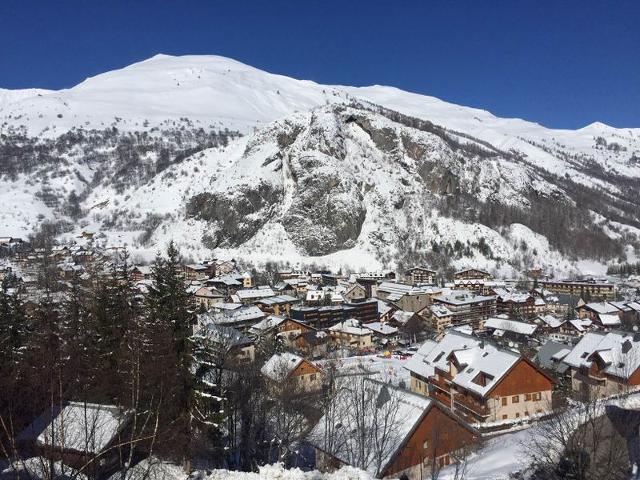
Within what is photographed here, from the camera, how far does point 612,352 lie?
27578 millimetres

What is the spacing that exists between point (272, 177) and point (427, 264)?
4715 centimetres

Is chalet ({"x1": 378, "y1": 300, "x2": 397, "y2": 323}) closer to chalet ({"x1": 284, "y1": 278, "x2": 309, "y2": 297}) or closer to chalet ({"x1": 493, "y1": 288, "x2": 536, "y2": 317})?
chalet ({"x1": 284, "y1": 278, "x2": 309, "y2": 297})

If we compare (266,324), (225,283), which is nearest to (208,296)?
(225,283)

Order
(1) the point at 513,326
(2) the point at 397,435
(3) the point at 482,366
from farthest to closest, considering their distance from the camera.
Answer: (1) the point at 513,326
(3) the point at 482,366
(2) the point at 397,435

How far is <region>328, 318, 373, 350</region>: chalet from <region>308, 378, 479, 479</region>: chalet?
3440 cm

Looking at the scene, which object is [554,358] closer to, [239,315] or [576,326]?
[576,326]

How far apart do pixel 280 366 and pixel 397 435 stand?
13.6 meters

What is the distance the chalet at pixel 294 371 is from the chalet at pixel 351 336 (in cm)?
2083

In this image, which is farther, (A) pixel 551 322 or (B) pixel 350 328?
(A) pixel 551 322

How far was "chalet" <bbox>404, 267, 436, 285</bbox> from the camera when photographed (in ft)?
312

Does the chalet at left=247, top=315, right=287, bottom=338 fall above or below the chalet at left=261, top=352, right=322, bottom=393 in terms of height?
below

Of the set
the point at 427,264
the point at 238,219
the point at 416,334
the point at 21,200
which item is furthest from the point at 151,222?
the point at 416,334

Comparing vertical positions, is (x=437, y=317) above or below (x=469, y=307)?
below

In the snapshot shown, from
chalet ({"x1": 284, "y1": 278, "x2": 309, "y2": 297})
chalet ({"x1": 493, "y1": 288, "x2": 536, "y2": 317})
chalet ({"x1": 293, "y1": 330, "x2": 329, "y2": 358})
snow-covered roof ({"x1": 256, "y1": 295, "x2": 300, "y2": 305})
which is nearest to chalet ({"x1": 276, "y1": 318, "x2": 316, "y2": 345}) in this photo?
chalet ({"x1": 293, "y1": 330, "x2": 329, "y2": 358})
